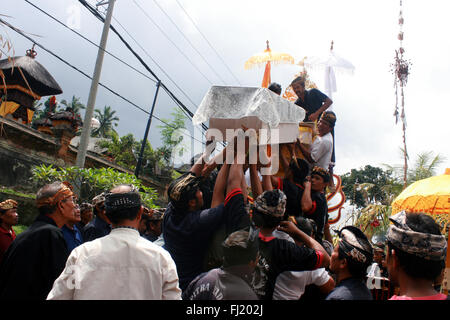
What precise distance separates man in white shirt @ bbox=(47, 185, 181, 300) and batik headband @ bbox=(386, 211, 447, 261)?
1268 mm

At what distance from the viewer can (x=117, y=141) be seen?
28.3m

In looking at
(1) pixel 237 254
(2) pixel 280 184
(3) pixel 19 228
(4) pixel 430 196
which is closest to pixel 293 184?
(2) pixel 280 184

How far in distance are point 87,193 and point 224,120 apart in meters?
7.66

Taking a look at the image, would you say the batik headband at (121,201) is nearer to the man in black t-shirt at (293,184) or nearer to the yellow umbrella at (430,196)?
the man in black t-shirt at (293,184)

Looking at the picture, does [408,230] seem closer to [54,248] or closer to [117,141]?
[54,248]

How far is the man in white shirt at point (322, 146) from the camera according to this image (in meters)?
4.52

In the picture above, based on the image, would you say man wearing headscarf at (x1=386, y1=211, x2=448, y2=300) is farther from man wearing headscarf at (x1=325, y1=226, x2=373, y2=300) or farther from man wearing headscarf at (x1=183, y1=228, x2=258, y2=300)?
man wearing headscarf at (x1=183, y1=228, x2=258, y2=300)

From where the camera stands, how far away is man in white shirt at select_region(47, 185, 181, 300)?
1945 millimetres

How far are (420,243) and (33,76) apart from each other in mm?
16583

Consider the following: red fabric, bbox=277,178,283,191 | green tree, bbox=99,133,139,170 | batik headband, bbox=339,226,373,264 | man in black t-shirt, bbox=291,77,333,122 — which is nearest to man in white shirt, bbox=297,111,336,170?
man in black t-shirt, bbox=291,77,333,122

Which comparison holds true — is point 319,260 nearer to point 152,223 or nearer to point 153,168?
point 152,223

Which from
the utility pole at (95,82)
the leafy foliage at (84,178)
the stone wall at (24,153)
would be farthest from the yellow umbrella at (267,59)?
the stone wall at (24,153)
